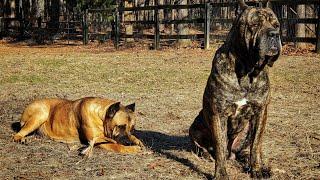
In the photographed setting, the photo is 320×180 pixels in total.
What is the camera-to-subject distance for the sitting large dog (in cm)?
648

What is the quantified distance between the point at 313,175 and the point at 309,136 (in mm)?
1760

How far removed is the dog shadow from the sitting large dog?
0.33 meters

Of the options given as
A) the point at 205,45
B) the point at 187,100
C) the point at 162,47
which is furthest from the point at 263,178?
the point at 162,47

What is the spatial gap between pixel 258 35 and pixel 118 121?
8.44 ft

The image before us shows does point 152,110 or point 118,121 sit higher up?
point 118,121

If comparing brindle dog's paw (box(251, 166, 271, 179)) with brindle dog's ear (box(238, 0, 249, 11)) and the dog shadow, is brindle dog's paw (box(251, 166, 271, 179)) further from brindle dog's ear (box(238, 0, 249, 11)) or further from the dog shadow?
brindle dog's ear (box(238, 0, 249, 11))

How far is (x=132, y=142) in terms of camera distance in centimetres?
655

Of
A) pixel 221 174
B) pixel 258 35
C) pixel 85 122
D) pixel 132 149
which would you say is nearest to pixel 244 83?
pixel 258 35

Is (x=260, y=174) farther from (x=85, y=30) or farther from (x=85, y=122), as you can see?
(x=85, y=30)

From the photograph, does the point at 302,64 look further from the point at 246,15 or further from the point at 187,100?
the point at 246,15

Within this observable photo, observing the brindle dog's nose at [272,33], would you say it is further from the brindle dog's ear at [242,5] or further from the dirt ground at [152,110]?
the dirt ground at [152,110]

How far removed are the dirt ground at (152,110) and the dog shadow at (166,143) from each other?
13 millimetres

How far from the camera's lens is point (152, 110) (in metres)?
9.16

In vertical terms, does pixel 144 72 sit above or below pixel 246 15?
below
